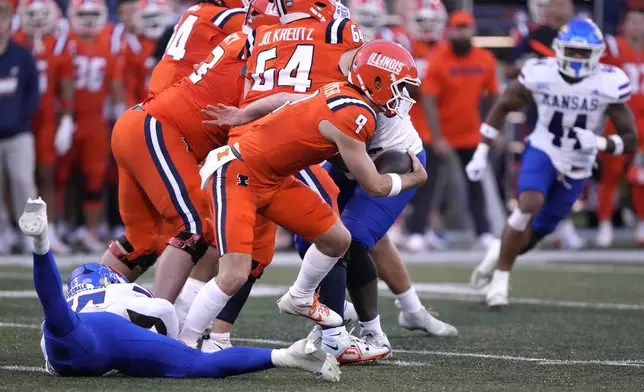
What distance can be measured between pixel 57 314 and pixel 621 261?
23.0 feet

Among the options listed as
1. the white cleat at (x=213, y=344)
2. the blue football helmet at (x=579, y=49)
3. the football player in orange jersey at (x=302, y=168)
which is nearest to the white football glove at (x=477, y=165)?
the blue football helmet at (x=579, y=49)

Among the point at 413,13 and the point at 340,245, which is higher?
the point at 340,245

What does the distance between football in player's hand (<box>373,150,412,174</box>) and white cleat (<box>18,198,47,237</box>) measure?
5.10ft

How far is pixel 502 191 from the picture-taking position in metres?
12.6

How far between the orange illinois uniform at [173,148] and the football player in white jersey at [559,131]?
228 cm

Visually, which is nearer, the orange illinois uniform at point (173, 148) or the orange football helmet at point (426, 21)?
the orange illinois uniform at point (173, 148)

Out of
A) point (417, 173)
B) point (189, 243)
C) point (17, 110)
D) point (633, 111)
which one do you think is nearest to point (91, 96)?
point (17, 110)

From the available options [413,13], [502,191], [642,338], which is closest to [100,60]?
[413,13]

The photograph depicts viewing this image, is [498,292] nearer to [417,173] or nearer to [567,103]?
[567,103]

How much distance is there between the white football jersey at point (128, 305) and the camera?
4895mm

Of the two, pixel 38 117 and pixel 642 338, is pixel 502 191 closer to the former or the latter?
pixel 38 117

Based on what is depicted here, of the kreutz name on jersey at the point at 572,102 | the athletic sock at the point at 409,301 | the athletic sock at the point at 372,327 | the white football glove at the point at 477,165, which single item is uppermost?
the athletic sock at the point at 372,327

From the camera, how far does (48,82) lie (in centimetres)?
1120

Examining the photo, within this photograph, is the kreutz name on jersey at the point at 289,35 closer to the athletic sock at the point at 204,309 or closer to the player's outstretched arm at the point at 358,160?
the player's outstretched arm at the point at 358,160
